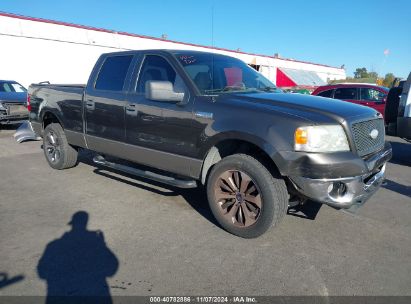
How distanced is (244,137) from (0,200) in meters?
3.49

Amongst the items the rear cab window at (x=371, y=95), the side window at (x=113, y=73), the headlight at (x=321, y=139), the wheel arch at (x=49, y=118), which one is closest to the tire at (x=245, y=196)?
the headlight at (x=321, y=139)

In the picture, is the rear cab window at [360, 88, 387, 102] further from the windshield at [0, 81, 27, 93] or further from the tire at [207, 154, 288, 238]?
the windshield at [0, 81, 27, 93]

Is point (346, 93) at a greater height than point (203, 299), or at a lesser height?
greater

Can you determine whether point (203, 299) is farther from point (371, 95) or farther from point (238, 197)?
point (371, 95)

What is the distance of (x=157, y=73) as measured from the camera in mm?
4535

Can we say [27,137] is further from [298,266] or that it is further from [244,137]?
[298,266]

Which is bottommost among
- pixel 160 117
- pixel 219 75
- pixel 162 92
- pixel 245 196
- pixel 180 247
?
pixel 180 247

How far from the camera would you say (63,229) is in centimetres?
389

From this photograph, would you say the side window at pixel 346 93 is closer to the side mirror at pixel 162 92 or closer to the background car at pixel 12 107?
the side mirror at pixel 162 92

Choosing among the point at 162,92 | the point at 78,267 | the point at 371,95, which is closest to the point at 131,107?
the point at 162,92

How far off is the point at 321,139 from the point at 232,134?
2.84 ft

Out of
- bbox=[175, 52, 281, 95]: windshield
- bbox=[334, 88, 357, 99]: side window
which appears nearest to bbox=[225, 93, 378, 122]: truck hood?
bbox=[175, 52, 281, 95]: windshield

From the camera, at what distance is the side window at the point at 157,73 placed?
13.9ft

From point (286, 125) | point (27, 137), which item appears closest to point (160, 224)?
point (286, 125)
